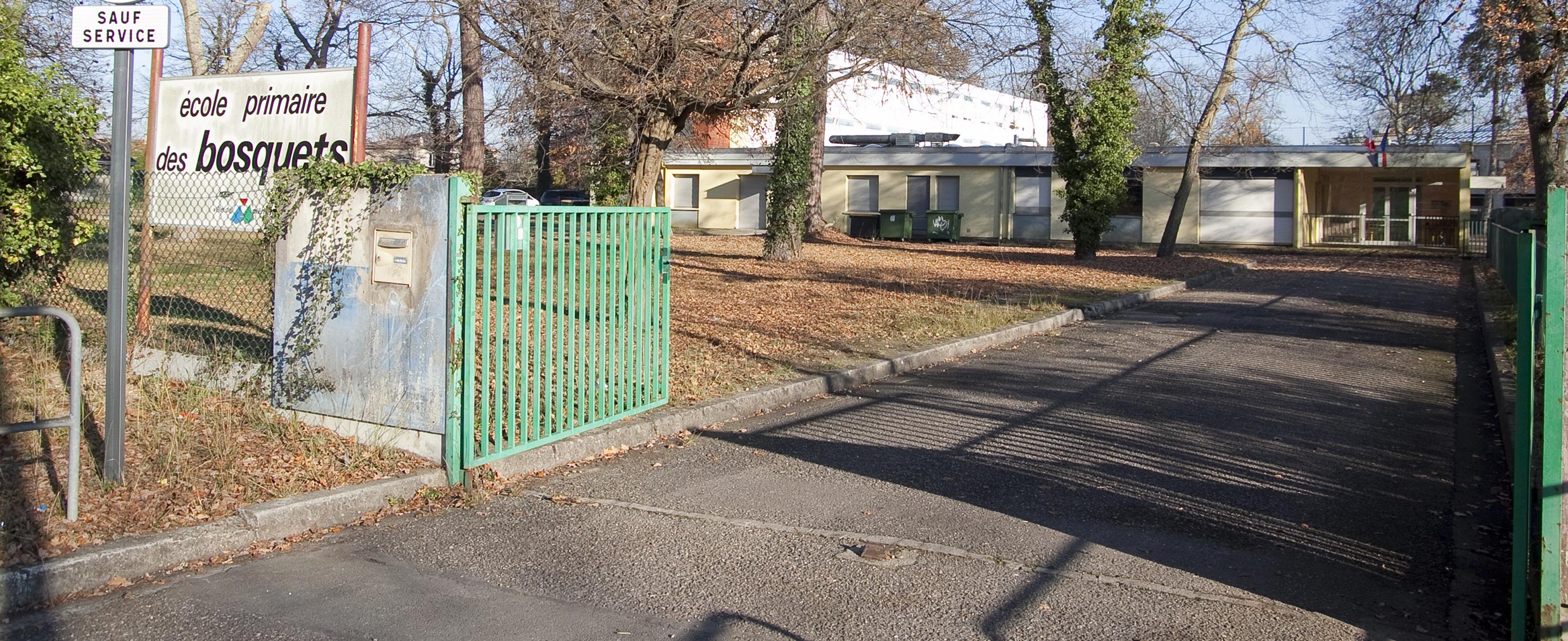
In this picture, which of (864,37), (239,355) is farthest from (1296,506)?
(864,37)

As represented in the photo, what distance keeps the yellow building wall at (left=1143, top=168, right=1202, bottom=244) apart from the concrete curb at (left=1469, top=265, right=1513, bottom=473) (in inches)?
871

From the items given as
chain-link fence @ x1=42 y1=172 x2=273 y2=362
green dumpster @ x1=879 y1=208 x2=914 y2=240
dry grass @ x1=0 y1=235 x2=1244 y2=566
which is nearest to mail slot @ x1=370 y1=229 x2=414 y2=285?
chain-link fence @ x1=42 y1=172 x2=273 y2=362

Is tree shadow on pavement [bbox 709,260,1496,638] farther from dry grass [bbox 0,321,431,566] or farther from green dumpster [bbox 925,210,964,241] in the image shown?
green dumpster [bbox 925,210,964,241]

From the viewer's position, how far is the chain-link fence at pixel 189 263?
791 cm

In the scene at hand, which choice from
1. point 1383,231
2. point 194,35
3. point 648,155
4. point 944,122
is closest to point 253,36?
point 194,35

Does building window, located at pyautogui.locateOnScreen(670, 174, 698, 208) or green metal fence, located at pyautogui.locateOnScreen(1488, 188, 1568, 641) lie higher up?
building window, located at pyautogui.locateOnScreen(670, 174, 698, 208)

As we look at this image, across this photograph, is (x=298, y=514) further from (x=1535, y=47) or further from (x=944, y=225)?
(x=944, y=225)

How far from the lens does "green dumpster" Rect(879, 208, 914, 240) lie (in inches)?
1527

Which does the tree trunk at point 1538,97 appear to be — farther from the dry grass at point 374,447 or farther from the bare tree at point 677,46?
the bare tree at point 677,46

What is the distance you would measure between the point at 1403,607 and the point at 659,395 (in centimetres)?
507

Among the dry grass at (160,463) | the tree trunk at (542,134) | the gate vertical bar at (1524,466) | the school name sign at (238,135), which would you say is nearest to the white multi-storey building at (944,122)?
the tree trunk at (542,134)

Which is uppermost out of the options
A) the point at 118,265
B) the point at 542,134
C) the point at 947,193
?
the point at 947,193

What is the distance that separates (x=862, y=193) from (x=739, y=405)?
32846 millimetres

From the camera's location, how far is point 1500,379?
32.1ft
